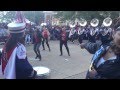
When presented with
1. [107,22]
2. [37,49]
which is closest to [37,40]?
[37,49]

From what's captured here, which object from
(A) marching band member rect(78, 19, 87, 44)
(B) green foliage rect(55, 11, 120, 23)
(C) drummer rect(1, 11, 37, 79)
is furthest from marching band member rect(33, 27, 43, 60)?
(A) marching band member rect(78, 19, 87, 44)

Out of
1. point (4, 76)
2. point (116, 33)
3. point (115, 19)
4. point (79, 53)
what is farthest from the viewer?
point (79, 53)

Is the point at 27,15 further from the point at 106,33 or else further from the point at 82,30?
the point at 106,33

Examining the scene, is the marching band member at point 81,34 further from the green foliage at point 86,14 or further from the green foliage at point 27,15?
the green foliage at point 27,15

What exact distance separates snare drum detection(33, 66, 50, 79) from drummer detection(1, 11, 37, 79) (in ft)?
0.09

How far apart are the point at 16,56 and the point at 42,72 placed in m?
0.24

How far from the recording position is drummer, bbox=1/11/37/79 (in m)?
1.65

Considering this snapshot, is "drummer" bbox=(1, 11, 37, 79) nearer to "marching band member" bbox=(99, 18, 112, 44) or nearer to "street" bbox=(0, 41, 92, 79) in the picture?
"street" bbox=(0, 41, 92, 79)

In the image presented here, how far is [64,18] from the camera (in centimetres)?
173

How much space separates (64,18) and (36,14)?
0.25m
